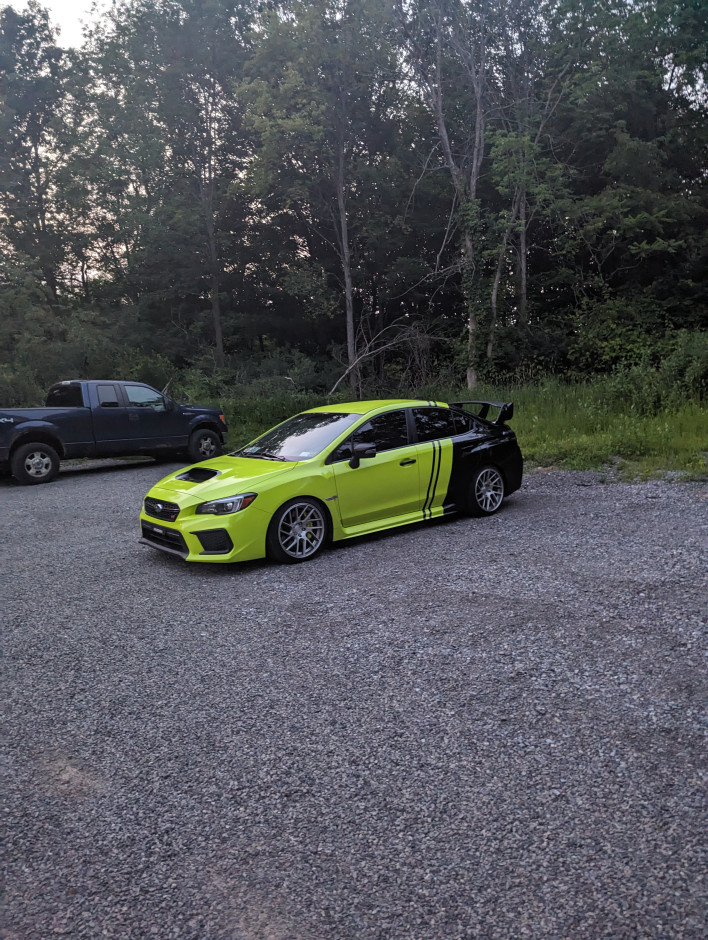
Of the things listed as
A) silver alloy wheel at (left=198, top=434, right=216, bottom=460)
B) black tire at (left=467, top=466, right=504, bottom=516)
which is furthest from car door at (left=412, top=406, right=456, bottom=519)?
silver alloy wheel at (left=198, top=434, right=216, bottom=460)

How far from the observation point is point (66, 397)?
1430 centimetres

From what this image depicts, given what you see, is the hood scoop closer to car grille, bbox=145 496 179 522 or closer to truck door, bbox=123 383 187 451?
car grille, bbox=145 496 179 522

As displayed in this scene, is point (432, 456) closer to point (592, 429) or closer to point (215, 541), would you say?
point (215, 541)

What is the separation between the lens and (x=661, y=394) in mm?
15758

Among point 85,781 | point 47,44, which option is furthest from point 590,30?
point 85,781

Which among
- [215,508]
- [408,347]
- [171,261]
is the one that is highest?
[171,261]

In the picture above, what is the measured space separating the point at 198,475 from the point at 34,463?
23.0 ft

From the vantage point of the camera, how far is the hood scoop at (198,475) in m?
7.65

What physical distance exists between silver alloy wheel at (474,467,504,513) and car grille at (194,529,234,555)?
3183 millimetres

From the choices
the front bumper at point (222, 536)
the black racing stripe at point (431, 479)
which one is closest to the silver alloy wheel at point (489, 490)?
the black racing stripe at point (431, 479)

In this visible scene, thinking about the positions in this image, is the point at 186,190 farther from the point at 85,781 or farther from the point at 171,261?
the point at 85,781

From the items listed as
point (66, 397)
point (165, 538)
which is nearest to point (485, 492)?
point (165, 538)

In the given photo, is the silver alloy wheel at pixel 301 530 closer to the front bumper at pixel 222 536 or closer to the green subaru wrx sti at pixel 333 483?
the green subaru wrx sti at pixel 333 483

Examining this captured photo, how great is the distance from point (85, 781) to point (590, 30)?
1184 inches
